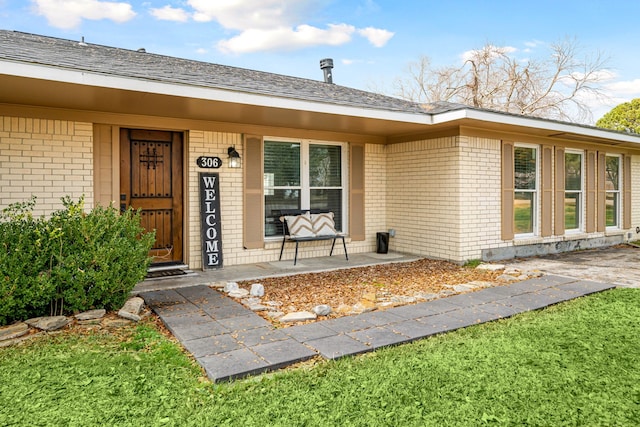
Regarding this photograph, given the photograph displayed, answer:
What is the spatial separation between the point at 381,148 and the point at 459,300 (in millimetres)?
4133

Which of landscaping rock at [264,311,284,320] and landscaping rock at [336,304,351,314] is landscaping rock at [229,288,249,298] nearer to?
landscaping rock at [264,311,284,320]

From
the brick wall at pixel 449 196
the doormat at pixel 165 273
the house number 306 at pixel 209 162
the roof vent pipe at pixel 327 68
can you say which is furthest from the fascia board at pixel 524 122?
the roof vent pipe at pixel 327 68

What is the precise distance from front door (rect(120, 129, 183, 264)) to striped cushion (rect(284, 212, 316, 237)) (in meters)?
1.66

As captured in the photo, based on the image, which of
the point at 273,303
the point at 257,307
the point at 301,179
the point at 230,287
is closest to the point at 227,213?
the point at 301,179

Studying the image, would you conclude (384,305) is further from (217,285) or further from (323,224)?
(323,224)

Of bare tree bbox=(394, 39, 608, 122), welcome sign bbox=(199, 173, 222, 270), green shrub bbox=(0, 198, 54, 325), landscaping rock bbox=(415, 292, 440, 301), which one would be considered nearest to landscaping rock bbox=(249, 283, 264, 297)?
welcome sign bbox=(199, 173, 222, 270)

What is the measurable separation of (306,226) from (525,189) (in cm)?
406

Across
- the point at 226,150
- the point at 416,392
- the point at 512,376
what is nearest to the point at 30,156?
the point at 226,150

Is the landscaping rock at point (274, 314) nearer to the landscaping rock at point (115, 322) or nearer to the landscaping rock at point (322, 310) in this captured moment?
the landscaping rock at point (322, 310)

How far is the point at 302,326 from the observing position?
12.2 feet

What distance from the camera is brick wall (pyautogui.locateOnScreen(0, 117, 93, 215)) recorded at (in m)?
5.16

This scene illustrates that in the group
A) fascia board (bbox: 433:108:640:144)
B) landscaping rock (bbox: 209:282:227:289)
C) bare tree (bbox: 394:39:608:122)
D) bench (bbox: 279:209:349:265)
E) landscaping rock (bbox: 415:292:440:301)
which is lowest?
landscaping rock (bbox: 415:292:440:301)

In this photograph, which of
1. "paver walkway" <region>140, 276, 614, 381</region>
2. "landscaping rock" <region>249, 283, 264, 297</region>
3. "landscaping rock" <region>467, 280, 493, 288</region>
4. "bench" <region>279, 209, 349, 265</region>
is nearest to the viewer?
"paver walkway" <region>140, 276, 614, 381</region>

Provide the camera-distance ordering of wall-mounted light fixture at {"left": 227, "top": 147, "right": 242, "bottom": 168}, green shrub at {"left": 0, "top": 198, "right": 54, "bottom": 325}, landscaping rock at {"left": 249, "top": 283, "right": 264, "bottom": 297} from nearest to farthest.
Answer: green shrub at {"left": 0, "top": 198, "right": 54, "bottom": 325}, landscaping rock at {"left": 249, "top": 283, "right": 264, "bottom": 297}, wall-mounted light fixture at {"left": 227, "top": 147, "right": 242, "bottom": 168}
